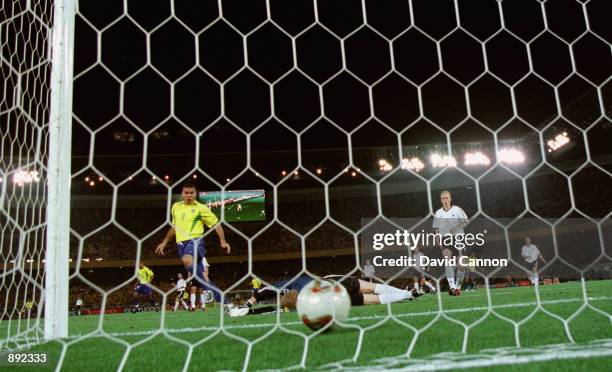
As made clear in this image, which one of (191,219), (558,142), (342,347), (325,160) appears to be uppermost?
(325,160)

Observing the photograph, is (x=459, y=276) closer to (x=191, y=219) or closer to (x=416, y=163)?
(x=191, y=219)

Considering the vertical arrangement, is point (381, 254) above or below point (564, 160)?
below

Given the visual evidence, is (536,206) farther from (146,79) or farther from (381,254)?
(146,79)

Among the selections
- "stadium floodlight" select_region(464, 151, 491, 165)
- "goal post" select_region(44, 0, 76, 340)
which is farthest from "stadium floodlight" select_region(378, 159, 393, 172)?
"goal post" select_region(44, 0, 76, 340)

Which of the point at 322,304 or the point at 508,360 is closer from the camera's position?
the point at 508,360

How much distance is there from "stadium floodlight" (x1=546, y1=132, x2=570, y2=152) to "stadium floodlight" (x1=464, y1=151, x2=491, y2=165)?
280 centimetres

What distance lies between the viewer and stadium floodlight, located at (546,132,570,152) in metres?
20.5

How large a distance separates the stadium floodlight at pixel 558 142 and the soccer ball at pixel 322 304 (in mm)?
21126

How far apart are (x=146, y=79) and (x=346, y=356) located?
15.1m

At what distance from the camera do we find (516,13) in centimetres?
1018

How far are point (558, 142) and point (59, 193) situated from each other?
2259cm

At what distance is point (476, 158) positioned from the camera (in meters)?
23.4

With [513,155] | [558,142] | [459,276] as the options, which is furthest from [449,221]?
[558,142]

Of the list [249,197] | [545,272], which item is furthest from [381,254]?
[249,197]
